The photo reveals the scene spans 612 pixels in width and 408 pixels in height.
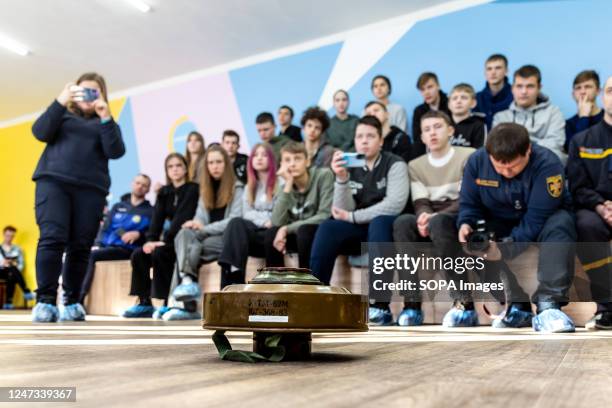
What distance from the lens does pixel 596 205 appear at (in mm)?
2148

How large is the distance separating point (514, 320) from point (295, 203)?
1.15 m

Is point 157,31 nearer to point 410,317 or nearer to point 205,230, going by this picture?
point 205,230

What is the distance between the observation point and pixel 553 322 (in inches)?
64.6

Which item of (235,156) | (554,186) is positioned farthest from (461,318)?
(235,156)

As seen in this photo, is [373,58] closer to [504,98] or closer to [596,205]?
[504,98]

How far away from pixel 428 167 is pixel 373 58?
201 centimetres

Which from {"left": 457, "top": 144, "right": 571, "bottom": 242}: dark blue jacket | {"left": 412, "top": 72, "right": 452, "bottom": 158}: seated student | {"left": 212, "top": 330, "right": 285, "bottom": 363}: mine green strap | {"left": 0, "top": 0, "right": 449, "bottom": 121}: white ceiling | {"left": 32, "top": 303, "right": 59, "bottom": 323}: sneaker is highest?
{"left": 0, "top": 0, "right": 449, "bottom": 121}: white ceiling

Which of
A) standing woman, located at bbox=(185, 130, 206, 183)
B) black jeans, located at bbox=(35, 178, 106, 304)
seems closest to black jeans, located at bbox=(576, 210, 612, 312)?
black jeans, located at bbox=(35, 178, 106, 304)

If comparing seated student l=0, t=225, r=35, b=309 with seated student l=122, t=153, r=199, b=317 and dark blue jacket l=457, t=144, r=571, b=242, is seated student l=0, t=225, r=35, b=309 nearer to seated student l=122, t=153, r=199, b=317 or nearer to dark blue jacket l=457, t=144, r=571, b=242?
seated student l=122, t=153, r=199, b=317

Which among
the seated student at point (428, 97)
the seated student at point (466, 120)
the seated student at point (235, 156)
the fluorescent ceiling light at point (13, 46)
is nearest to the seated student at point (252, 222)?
the seated student at point (235, 156)

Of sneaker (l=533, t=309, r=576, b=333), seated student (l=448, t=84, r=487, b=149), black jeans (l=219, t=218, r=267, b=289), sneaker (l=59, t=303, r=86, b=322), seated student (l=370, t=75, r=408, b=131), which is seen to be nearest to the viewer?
sneaker (l=533, t=309, r=576, b=333)

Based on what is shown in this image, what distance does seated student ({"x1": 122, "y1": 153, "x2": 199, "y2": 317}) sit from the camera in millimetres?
3051

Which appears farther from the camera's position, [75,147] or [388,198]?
[388,198]

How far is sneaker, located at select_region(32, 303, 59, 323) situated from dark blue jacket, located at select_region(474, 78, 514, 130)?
8.17 ft
